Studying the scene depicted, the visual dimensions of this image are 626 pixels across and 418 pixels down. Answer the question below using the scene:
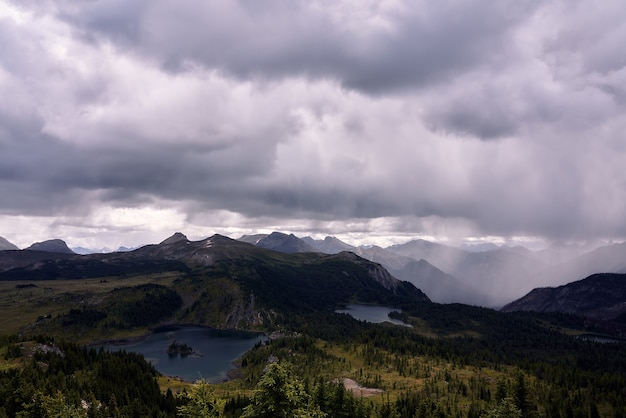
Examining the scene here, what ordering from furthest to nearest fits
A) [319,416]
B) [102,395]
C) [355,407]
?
[102,395] < [355,407] < [319,416]

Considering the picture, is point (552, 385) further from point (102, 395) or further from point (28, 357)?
point (28, 357)

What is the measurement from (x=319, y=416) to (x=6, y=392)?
8556 cm

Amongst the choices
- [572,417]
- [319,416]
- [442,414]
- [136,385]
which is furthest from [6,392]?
[572,417]

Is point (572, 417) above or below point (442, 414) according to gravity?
below

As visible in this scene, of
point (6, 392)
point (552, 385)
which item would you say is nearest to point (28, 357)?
point (6, 392)

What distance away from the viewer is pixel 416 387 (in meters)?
172

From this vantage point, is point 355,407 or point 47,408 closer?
point 47,408

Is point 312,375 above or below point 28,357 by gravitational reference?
below

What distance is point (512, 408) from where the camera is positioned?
68250 millimetres

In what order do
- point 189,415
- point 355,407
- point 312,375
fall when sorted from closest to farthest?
1. point 189,415
2. point 355,407
3. point 312,375

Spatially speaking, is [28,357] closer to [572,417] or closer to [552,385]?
[572,417]

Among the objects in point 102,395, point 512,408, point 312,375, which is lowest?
point 312,375

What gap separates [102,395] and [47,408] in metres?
53.8

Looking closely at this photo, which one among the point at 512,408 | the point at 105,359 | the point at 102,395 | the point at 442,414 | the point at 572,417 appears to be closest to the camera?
the point at 512,408
